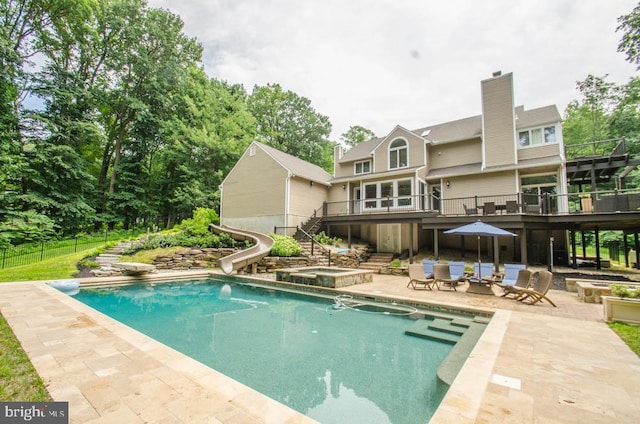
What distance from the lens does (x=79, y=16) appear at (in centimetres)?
2058

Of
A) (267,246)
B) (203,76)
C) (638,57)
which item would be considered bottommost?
(267,246)

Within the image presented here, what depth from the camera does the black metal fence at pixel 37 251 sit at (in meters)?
12.4

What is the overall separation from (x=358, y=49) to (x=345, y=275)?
945cm

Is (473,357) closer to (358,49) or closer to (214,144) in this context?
(358,49)

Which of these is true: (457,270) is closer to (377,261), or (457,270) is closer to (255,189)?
(377,261)

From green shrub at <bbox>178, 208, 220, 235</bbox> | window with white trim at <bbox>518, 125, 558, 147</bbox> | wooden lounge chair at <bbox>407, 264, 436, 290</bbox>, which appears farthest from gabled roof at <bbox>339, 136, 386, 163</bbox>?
wooden lounge chair at <bbox>407, 264, 436, 290</bbox>

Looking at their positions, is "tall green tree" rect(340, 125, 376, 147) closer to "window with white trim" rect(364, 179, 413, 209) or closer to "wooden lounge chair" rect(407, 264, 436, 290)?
"window with white trim" rect(364, 179, 413, 209)

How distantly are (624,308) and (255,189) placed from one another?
17110 millimetres

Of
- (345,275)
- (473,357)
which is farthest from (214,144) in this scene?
(473,357)

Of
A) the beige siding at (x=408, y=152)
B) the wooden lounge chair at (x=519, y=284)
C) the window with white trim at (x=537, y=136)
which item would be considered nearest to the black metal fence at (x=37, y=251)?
the beige siding at (x=408, y=152)

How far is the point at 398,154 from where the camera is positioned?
17547 millimetres

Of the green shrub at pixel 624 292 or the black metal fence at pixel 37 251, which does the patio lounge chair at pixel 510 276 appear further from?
the black metal fence at pixel 37 251
